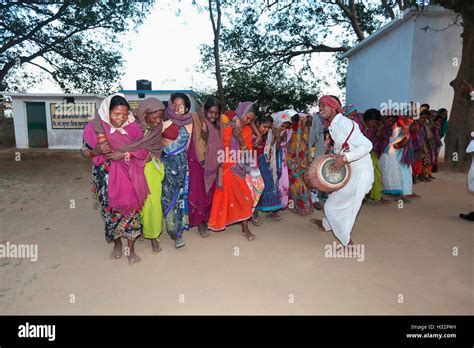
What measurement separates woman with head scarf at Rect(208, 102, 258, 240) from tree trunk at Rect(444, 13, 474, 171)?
23.3ft

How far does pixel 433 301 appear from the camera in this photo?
8.29 feet

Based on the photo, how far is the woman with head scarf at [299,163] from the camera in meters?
5.01

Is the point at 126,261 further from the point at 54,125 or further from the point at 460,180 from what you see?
the point at 54,125

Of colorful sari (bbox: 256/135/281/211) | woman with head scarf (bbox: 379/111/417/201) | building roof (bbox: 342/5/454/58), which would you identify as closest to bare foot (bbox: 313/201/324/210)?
colorful sari (bbox: 256/135/281/211)

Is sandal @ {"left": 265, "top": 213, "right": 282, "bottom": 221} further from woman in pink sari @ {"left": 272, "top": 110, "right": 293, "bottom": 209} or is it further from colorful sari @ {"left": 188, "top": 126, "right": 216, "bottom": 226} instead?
colorful sari @ {"left": 188, "top": 126, "right": 216, "bottom": 226}

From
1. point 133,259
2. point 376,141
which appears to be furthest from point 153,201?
point 376,141

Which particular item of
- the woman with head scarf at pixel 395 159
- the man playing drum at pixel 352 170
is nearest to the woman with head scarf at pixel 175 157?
the man playing drum at pixel 352 170

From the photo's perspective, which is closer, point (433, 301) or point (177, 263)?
point (433, 301)

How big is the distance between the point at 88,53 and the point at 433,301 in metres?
14.6

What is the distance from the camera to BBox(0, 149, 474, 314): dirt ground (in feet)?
8.20

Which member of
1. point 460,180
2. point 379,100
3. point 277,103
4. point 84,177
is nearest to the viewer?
point 460,180

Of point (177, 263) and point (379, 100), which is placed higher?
point (379, 100)
